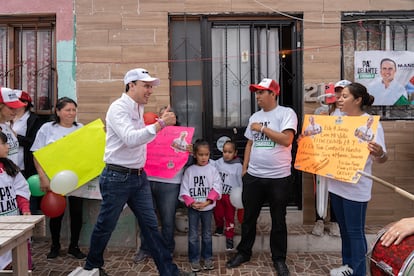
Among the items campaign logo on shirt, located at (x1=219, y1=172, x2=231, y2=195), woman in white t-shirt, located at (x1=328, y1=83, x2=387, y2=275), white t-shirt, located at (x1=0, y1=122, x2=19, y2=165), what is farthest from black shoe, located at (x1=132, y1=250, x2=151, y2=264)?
woman in white t-shirt, located at (x1=328, y1=83, x2=387, y2=275)

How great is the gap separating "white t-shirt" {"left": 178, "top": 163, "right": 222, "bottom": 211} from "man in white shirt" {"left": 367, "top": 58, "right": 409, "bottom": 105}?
2.45 m

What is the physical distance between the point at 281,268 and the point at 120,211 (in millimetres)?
1746

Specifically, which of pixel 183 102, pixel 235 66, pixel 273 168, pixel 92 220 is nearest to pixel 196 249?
pixel 273 168

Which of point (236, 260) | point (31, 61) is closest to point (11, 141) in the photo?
point (31, 61)

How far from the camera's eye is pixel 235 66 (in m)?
5.32

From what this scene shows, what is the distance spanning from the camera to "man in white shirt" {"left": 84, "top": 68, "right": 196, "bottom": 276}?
11.5 ft

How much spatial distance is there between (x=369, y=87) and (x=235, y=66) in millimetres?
1750

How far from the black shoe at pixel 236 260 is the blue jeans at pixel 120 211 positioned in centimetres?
78

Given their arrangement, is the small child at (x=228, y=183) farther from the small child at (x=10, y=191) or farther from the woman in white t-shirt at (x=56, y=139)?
the small child at (x=10, y=191)

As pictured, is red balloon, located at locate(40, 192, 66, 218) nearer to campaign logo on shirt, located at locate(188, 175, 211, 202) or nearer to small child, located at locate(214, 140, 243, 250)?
campaign logo on shirt, located at locate(188, 175, 211, 202)

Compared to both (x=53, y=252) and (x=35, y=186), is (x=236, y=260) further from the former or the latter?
(x=35, y=186)

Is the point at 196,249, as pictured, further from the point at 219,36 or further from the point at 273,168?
the point at 219,36

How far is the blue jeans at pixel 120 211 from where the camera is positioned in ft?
11.6

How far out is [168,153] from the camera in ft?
14.0
